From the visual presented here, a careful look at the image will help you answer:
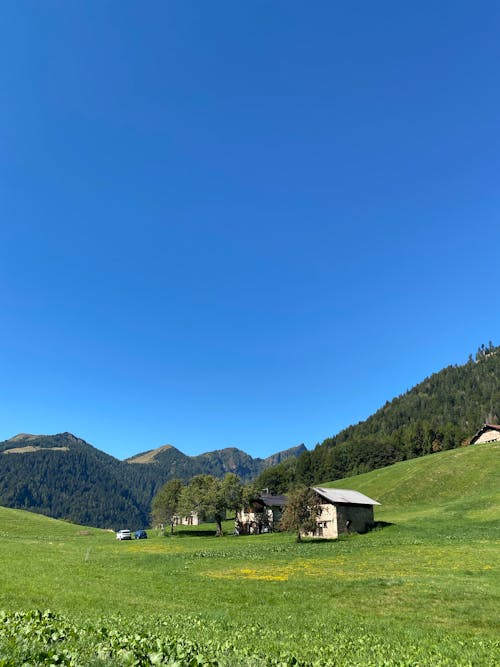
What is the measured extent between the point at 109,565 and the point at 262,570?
14609mm

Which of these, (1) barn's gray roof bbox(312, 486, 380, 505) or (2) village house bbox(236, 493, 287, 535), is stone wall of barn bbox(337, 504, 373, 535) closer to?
(1) barn's gray roof bbox(312, 486, 380, 505)

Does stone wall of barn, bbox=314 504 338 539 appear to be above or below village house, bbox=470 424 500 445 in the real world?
below

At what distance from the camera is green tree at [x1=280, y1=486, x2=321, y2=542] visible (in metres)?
63.2

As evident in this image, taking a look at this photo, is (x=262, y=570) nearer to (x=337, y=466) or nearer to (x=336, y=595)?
(x=336, y=595)

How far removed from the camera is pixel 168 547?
6062 centimetres

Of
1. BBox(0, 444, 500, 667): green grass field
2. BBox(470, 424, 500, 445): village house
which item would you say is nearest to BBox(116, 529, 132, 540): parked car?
BBox(0, 444, 500, 667): green grass field

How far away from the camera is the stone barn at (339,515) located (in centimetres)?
6988

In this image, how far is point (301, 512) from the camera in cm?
6372

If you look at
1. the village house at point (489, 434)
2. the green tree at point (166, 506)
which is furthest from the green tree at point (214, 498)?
the village house at point (489, 434)

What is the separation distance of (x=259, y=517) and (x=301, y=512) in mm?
28920

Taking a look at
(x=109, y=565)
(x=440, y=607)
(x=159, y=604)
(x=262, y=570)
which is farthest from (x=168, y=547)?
(x=440, y=607)

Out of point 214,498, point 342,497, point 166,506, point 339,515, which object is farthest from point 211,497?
point 342,497

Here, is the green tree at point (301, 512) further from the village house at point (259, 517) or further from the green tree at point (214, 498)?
the village house at point (259, 517)

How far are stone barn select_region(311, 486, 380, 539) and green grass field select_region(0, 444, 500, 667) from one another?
54.1ft
